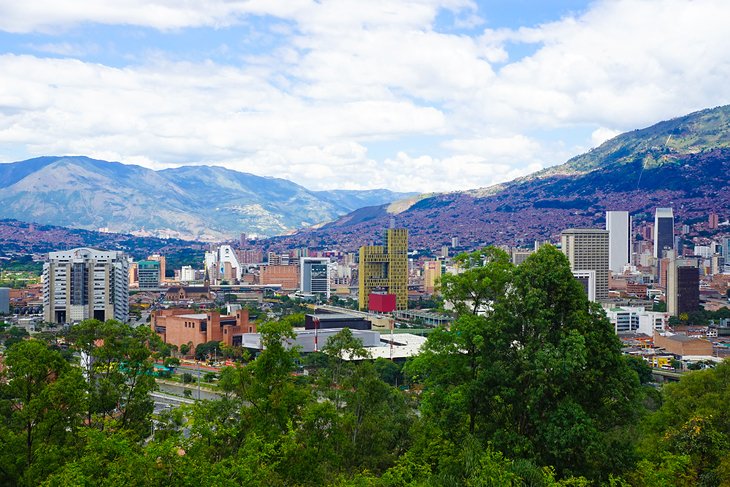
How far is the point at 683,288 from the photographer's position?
2677 inches

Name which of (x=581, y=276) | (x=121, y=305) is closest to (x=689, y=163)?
(x=581, y=276)

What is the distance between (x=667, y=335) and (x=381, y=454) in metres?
43.4

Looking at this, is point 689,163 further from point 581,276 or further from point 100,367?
point 100,367

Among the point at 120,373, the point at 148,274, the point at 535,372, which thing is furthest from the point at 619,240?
the point at 120,373

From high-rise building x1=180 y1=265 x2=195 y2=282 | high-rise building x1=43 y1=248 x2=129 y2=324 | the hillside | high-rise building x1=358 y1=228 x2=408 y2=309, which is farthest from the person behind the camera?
the hillside

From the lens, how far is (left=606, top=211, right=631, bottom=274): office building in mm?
Result: 124750

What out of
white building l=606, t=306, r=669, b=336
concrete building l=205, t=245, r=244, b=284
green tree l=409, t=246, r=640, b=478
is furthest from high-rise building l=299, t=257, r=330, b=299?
green tree l=409, t=246, r=640, b=478

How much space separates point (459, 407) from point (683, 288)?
61807 mm

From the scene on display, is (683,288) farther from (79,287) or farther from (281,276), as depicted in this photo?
(281,276)

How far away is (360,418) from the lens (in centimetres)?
1543

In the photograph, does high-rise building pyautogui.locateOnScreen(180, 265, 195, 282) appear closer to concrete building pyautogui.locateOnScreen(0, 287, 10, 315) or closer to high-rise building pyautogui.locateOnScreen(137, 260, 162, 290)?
high-rise building pyautogui.locateOnScreen(137, 260, 162, 290)

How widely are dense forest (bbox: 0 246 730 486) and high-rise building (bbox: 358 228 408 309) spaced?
6306cm

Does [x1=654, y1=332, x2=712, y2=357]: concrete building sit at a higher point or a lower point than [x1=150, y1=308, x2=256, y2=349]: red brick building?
lower

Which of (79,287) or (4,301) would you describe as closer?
(79,287)
